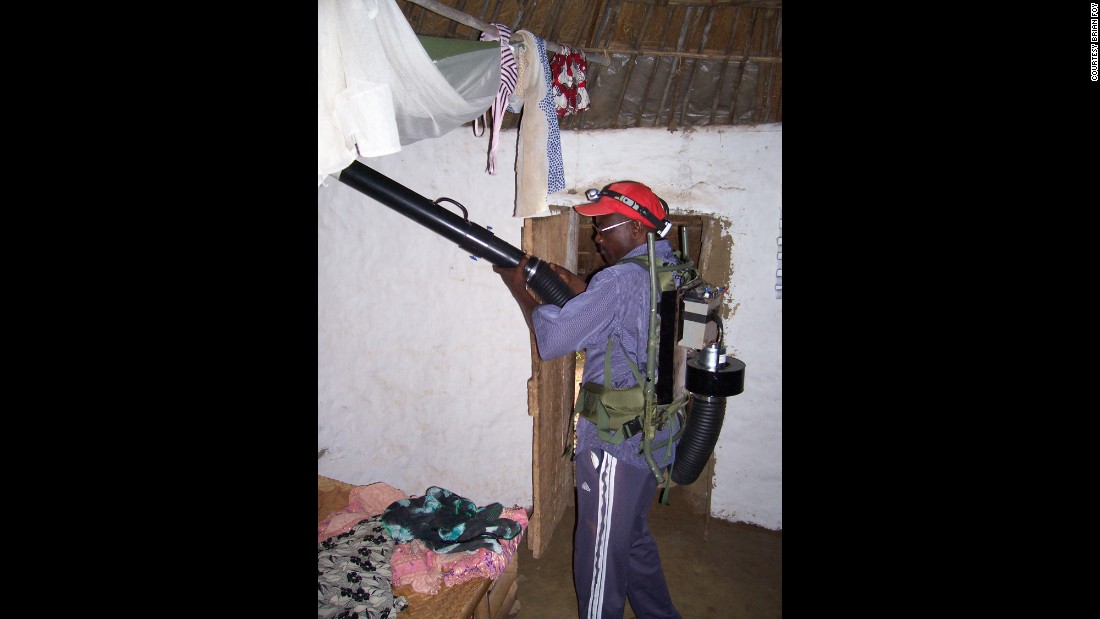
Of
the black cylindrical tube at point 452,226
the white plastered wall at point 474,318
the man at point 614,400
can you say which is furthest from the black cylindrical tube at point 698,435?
the white plastered wall at point 474,318

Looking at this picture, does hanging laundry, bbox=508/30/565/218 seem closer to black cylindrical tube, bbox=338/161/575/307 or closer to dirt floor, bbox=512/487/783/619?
black cylindrical tube, bbox=338/161/575/307

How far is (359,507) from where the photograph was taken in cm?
291

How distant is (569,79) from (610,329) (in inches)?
48.8

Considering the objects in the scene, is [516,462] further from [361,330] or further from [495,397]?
[361,330]

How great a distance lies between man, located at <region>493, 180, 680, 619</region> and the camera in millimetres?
2035

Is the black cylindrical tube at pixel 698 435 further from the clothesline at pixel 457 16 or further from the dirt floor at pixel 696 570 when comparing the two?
the clothesline at pixel 457 16

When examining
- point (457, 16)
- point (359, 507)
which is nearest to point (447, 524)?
point (359, 507)

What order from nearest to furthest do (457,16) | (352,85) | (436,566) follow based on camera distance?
(352,85) → (457,16) → (436,566)

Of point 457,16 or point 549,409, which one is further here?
point 549,409

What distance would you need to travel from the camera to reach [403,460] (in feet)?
12.1

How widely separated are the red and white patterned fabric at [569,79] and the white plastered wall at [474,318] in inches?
20.3
